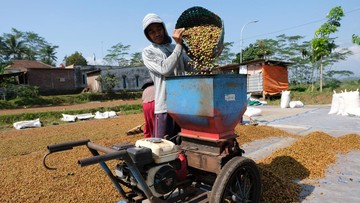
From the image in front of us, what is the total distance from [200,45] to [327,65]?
104 ft

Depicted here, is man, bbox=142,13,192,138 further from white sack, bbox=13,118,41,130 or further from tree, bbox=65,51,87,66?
tree, bbox=65,51,87,66

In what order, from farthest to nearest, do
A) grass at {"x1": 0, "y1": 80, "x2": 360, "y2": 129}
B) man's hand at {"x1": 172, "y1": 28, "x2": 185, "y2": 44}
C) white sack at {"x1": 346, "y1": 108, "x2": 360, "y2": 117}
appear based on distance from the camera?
1. grass at {"x1": 0, "y1": 80, "x2": 360, "y2": 129}
2. white sack at {"x1": 346, "y1": 108, "x2": 360, "y2": 117}
3. man's hand at {"x1": 172, "y1": 28, "x2": 185, "y2": 44}

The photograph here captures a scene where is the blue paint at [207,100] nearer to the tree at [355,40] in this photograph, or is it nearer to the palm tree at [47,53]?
the tree at [355,40]

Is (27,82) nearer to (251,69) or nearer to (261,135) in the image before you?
(251,69)

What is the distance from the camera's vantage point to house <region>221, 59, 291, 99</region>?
2000cm

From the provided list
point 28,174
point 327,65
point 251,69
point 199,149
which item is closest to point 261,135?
point 199,149

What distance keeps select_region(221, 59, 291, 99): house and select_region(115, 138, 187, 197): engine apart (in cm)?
1822

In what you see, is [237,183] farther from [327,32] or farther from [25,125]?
[327,32]

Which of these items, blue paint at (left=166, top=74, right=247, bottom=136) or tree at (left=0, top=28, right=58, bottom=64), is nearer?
blue paint at (left=166, top=74, right=247, bottom=136)

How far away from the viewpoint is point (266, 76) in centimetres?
1995

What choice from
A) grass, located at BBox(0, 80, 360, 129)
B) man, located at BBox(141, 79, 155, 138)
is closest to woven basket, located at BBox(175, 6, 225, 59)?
man, located at BBox(141, 79, 155, 138)

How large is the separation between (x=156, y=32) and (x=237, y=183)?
1.75 meters

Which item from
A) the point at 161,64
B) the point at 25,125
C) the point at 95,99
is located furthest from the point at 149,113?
the point at 95,99

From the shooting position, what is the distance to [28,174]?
182 inches
